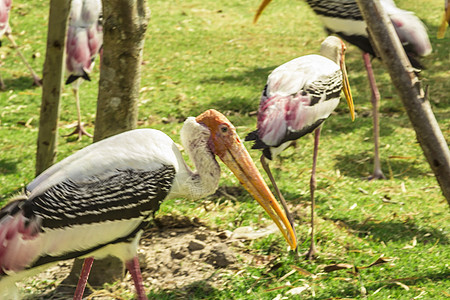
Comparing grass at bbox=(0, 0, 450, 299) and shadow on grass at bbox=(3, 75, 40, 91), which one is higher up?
shadow on grass at bbox=(3, 75, 40, 91)

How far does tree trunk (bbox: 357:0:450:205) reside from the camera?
2514 millimetres

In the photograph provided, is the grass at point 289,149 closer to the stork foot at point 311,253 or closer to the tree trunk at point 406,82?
the stork foot at point 311,253

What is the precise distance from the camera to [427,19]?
31.0 ft

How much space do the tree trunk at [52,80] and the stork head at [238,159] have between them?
1.44 metres

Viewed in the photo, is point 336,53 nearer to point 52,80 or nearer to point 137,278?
point 52,80

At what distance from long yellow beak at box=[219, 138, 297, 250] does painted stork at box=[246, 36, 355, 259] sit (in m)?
0.51

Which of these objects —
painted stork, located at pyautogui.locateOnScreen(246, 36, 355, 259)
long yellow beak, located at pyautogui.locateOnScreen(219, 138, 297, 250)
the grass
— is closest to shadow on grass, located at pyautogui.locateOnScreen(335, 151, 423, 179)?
the grass

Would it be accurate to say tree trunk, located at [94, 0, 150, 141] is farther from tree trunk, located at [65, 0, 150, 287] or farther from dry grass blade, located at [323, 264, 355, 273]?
dry grass blade, located at [323, 264, 355, 273]

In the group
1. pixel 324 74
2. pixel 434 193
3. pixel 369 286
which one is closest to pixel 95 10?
pixel 324 74

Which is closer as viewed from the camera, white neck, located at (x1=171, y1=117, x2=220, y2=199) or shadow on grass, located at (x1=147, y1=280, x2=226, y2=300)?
white neck, located at (x1=171, y1=117, x2=220, y2=199)

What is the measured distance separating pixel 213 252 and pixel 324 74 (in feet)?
4.36

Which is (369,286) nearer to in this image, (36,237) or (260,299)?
(260,299)

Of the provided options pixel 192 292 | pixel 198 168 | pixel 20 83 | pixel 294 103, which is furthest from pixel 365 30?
pixel 20 83

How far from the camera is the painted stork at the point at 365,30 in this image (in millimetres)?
5574
